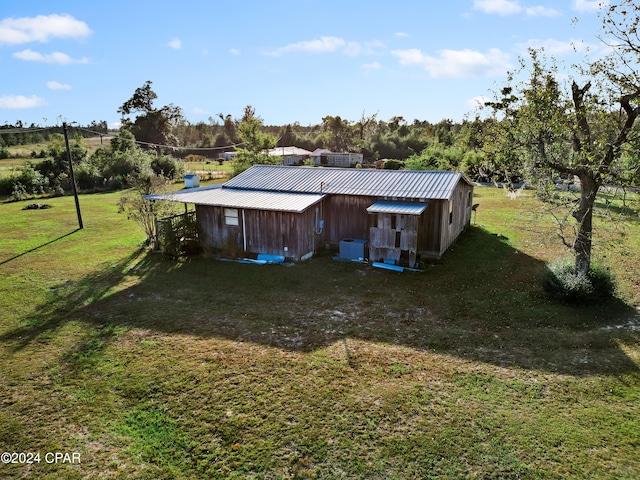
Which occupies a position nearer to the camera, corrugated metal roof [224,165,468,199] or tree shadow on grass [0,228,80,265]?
corrugated metal roof [224,165,468,199]

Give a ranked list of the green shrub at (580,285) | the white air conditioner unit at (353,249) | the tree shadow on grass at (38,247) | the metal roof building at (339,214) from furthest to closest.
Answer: the tree shadow on grass at (38,247)
the white air conditioner unit at (353,249)
the metal roof building at (339,214)
the green shrub at (580,285)

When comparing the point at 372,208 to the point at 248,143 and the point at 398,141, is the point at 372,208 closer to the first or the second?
Result: the point at 248,143

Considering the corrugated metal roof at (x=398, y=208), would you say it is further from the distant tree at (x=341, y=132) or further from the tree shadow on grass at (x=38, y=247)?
the distant tree at (x=341, y=132)

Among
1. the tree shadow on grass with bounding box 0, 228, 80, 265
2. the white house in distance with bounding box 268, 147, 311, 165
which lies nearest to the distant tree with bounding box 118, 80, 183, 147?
the white house in distance with bounding box 268, 147, 311, 165

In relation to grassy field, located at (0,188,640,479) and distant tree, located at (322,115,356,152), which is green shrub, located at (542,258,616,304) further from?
distant tree, located at (322,115,356,152)

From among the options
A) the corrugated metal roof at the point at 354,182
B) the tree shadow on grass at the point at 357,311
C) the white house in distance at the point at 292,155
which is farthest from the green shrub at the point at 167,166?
the tree shadow on grass at the point at 357,311

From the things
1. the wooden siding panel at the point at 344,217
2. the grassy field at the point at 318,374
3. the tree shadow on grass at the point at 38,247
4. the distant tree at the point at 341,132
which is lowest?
the grassy field at the point at 318,374
